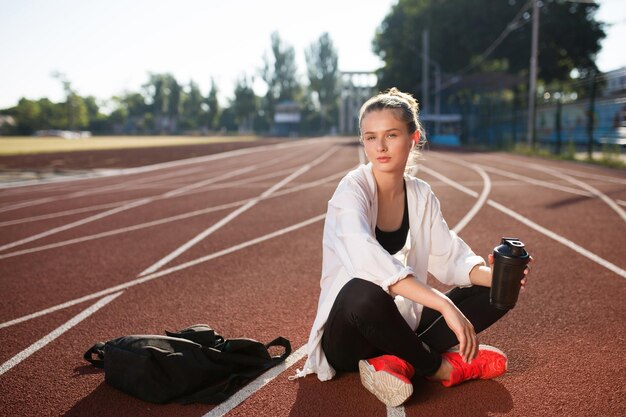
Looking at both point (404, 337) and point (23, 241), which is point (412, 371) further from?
point (23, 241)

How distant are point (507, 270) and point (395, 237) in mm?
749

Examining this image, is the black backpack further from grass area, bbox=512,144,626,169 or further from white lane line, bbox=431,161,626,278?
grass area, bbox=512,144,626,169

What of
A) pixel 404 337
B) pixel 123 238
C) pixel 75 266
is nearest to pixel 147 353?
pixel 404 337

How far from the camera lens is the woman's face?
2533 mm

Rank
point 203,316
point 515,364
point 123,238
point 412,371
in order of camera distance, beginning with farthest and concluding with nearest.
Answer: point 123,238 < point 203,316 < point 515,364 < point 412,371

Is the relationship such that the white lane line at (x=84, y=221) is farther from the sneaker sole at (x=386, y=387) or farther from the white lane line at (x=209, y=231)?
the sneaker sole at (x=386, y=387)

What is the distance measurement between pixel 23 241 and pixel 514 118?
86.4ft

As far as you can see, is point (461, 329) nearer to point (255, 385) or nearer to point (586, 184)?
point (255, 385)

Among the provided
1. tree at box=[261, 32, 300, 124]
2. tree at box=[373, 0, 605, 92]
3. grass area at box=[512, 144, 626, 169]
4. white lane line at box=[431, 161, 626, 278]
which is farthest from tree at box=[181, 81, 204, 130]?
white lane line at box=[431, 161, 626, 278]

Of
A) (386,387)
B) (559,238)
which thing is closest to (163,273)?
(386,387)

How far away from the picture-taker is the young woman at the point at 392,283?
2.26 meters

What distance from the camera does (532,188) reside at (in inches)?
424

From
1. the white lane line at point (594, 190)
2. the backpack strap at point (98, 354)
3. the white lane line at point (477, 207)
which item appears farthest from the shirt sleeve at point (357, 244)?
the white lane line at point (594, 190)

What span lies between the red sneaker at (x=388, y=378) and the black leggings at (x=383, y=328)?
0.05m
